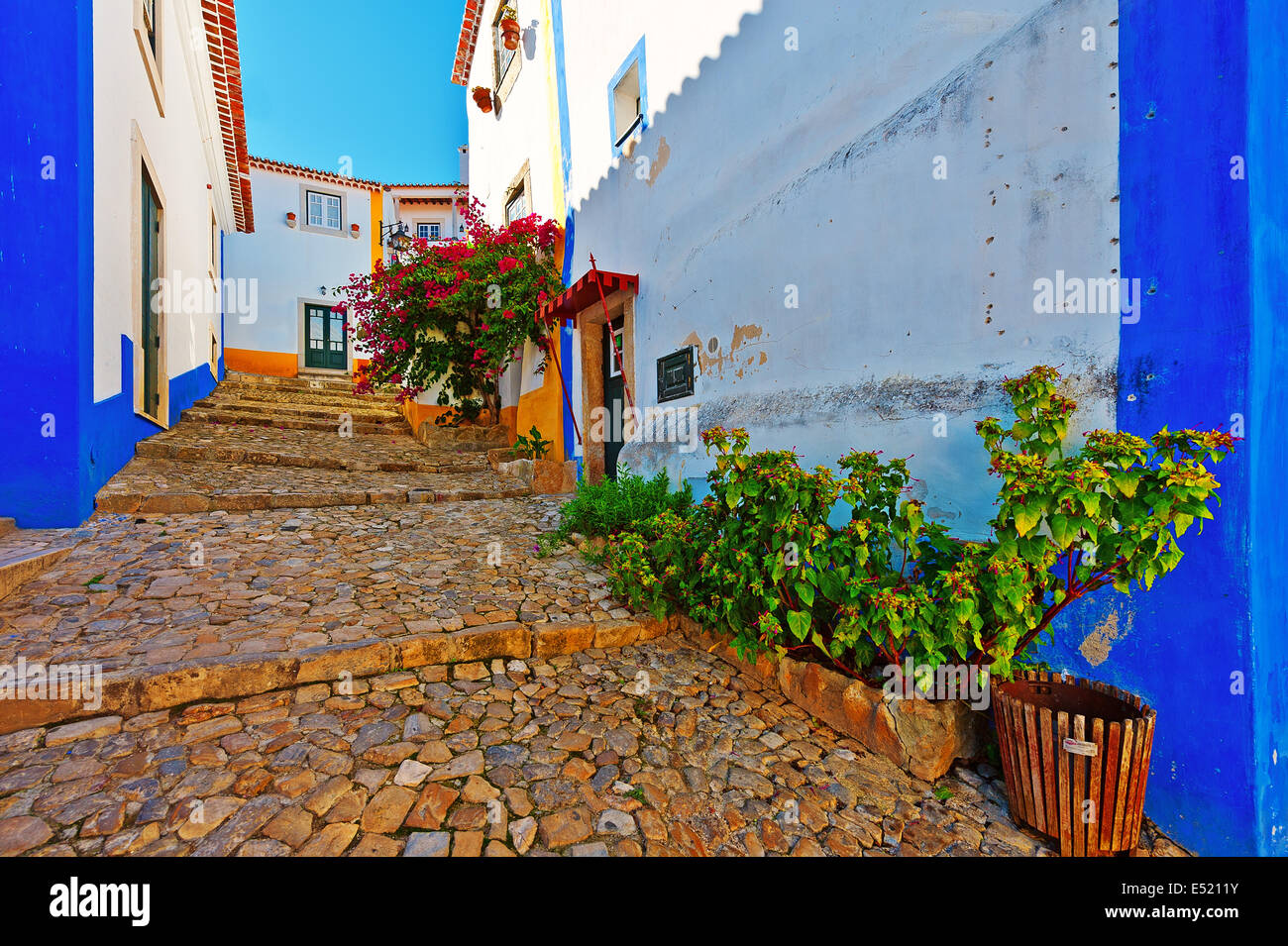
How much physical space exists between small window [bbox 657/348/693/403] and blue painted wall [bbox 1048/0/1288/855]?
3.38 m

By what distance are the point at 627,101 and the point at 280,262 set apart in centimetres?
1365

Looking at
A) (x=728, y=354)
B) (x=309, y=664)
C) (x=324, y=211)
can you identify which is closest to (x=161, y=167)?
(x=728, y=354)

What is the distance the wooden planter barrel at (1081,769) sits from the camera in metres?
1.97

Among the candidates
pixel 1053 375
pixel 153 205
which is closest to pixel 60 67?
pixel 153 205

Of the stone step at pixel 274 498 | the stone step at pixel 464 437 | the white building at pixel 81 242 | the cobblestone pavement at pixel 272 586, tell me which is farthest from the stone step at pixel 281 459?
the cobblestone pavement at pixel 272 586

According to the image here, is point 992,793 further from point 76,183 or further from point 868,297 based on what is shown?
point 76,183

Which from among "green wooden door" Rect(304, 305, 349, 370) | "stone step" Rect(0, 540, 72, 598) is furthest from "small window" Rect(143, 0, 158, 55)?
"green wooden door" Rect(304, 305, 349, 370)

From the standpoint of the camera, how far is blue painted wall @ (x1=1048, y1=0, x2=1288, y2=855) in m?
2.02

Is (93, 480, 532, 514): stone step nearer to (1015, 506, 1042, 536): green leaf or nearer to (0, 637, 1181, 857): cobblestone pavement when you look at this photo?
(0, 637, 1181, 857): cobblestone pavement

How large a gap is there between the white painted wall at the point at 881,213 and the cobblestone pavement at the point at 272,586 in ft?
6.28

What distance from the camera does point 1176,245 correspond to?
2.18m

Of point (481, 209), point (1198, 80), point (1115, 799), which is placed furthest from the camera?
point (481, 209)

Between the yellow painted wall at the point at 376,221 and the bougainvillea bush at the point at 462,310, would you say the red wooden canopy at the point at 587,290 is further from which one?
the yellow painted wall at the point at 376,221

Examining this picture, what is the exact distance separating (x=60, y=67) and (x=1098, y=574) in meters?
6.96
